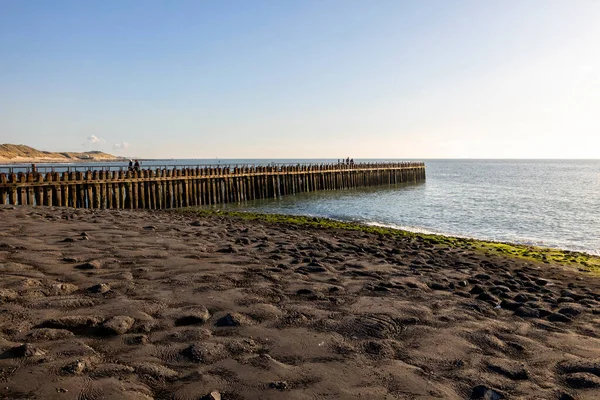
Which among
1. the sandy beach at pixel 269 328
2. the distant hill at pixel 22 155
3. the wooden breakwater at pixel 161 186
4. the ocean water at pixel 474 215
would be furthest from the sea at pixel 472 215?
the distant hill at pixel 22 155

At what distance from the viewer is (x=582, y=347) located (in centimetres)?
579

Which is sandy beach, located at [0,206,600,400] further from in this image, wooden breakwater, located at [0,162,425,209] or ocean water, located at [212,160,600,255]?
wooden breakwater, located at [0,162,425,209]

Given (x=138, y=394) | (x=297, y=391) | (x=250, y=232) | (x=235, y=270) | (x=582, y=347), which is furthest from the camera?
(x=250, y=232)

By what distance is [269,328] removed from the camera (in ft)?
18.1

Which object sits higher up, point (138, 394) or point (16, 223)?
point (16, 223)

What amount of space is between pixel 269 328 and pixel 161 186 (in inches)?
1093

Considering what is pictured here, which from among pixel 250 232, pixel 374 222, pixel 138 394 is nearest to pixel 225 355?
pixel 138 394

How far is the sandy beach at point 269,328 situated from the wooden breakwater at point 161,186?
16.8 metres

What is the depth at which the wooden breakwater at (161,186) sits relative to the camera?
25.0 m

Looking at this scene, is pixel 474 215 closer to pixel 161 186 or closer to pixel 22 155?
pixel 161 186

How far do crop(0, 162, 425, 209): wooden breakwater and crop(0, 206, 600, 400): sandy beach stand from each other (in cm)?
1679

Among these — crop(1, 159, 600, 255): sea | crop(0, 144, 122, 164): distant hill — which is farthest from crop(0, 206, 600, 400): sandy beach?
crop(0, 144, 122, 164): distant hill

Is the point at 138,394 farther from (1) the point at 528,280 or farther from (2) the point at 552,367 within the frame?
(1) the point at 528,280

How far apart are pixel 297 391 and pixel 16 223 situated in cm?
1079
